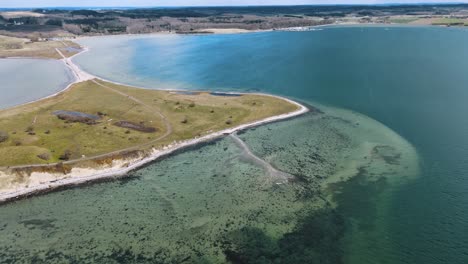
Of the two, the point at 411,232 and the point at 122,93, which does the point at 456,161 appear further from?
the point at 122,93

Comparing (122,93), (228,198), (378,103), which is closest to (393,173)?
(228,198)

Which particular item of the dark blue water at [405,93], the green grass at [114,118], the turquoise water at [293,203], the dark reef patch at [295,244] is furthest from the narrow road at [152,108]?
the dark reef patch at [295,244]

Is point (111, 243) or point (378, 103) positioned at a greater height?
point (378, 103)

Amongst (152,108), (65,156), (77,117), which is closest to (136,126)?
(152,108)

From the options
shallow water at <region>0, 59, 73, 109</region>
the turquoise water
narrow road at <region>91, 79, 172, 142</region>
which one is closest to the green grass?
narrow road at <region>91, 79, 172, 142</region>

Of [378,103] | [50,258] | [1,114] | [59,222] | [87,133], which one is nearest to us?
[50,258]

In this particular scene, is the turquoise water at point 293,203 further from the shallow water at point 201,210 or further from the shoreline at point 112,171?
the shoreline at point 112,171
